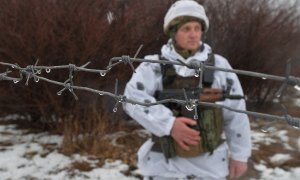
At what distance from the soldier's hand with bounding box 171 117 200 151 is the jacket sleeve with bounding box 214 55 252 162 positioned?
213mm

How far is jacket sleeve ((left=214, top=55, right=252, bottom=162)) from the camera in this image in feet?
6.30

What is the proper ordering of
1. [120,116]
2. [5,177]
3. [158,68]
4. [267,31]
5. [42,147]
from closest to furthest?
[158,68] → [5,177] → [42,147] → [120,116] → [267,31]

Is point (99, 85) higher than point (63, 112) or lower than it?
higher

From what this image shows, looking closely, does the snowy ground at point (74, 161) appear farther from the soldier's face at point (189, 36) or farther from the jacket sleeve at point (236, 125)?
the soldier's face at point (189, 36)

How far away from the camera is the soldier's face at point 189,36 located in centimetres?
188

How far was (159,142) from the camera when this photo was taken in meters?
1.91

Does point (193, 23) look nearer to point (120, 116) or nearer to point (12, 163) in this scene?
point (12, 163)

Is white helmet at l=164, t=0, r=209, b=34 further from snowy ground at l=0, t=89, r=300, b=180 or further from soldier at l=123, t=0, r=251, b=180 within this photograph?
snowy ground at l=0, t=89, r=300, b=180

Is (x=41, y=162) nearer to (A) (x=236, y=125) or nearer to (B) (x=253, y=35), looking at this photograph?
(A) (x=236, y=125)

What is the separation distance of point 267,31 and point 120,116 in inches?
82.4

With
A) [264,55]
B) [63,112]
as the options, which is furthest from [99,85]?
[264,55]

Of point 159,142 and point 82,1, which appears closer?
point 159,142

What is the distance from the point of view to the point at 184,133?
5.98 ft

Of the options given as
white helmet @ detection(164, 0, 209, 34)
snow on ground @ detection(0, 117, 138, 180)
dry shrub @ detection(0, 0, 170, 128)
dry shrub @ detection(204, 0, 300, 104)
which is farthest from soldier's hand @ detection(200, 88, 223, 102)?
dry shrub @ detection(204, 0, 300, 104)
